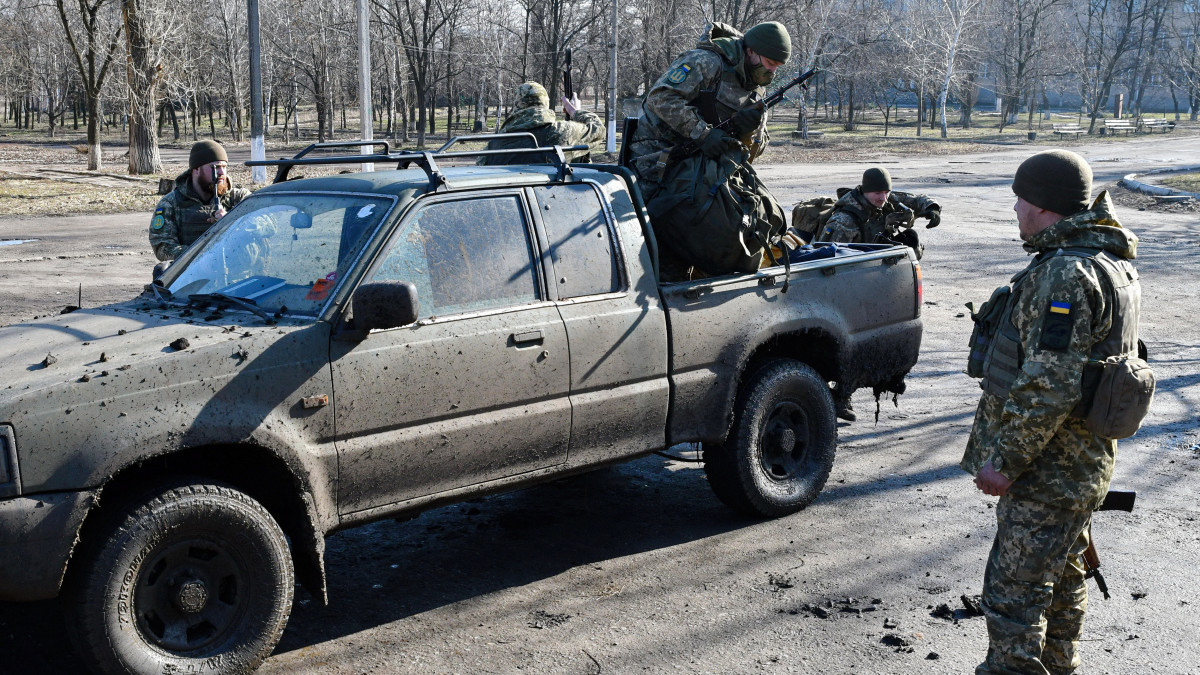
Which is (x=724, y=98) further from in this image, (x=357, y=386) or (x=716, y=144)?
(x=357, y=386)

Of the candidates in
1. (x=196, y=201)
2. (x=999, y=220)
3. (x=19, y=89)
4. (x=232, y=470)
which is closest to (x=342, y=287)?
(x=232, y=470)

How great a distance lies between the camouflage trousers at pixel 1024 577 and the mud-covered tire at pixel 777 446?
1.89 m

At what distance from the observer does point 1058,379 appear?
3.37m

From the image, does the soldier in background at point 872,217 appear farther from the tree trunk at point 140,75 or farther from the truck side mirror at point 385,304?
the tree trunk at point 140,75

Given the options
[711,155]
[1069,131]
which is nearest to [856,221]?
[711,155]

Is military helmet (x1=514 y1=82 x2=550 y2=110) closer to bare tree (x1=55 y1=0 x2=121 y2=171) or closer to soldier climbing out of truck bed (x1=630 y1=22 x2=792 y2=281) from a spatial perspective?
soldier climbing out of truck bed (x1=630 y1=22 x2=792 y2=281)

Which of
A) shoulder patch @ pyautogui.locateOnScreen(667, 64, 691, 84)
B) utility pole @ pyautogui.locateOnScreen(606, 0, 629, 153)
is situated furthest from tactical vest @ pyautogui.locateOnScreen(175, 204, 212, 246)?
utility pole @ pyautogui.locateOnScreen(606, 0, 629, 153)

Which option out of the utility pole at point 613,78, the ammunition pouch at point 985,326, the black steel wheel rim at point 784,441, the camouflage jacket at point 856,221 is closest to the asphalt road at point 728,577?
the black steel wheel rim at point 784,441

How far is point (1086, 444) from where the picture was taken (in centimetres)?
353

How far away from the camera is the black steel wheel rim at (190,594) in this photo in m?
3.67

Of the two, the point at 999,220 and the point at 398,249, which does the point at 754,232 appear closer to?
the point at 398,249

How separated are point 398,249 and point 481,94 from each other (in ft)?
180

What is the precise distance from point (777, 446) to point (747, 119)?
1.73m

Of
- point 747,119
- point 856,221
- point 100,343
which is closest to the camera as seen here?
point 100,343
